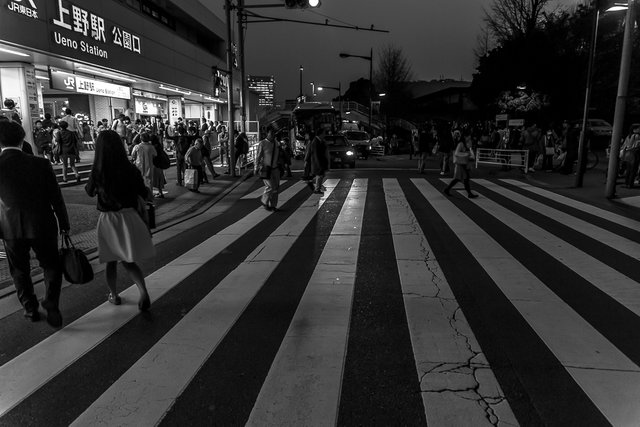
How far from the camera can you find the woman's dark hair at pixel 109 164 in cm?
448

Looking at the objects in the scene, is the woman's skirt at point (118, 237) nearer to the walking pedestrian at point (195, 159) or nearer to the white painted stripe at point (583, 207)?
the white painted stripe at point (583, 207)

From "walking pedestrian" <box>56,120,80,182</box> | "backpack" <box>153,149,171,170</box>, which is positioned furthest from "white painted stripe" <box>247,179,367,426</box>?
"walking pedestrian" <box>56,120,80,182</box>

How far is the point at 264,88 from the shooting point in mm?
79812

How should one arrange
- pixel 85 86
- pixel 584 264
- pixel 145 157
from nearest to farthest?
pixel 584 264, pixel 145 157, pixel 85 86

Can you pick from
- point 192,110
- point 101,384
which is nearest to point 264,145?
point 101,384

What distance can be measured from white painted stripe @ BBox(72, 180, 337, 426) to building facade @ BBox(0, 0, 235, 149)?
43.5 ft

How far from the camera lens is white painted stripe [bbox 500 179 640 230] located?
9.33 m

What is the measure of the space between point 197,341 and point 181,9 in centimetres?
3506

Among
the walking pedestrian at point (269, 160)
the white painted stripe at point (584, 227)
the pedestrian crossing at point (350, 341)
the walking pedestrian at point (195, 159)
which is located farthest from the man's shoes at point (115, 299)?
the walking pedestrian at point (195, 159)

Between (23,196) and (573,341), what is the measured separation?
4.97 meters

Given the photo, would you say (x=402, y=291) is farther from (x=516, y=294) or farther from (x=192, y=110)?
(x=192, y=110)

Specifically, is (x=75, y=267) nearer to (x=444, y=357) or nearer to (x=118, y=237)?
(x=118, y=237)

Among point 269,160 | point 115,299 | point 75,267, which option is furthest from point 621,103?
point 75,267

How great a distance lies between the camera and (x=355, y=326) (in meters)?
4.38
